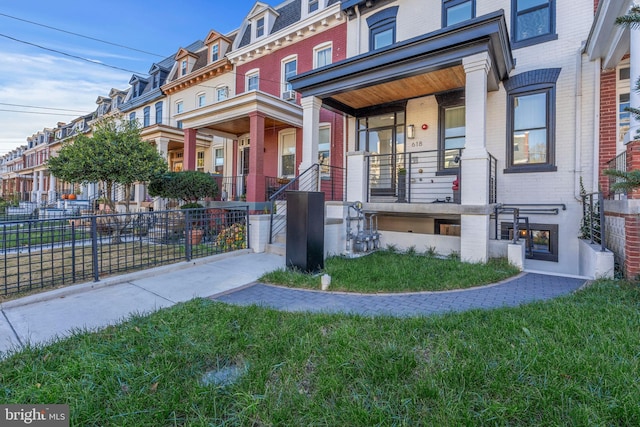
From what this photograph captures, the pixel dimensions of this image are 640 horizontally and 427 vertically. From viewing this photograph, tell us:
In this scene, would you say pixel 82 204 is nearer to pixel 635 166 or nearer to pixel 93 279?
pixel 93 279

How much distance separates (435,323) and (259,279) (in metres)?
2.91

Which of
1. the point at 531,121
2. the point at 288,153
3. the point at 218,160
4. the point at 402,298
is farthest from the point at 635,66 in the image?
the point at 218,160

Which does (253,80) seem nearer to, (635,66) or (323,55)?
(323,55)

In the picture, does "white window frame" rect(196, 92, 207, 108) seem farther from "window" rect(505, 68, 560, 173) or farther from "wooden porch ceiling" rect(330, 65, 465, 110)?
"window" rect(505, 68, 560, 173)

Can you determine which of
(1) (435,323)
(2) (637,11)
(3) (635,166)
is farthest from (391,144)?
(1) (435,323)

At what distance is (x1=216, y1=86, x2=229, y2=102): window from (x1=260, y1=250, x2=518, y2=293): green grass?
10.3 m

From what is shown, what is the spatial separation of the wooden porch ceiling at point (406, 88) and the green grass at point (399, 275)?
4099mm

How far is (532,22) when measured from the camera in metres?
7.20

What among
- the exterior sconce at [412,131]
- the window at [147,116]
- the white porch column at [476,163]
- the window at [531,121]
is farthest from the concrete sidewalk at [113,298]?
the window at [147,116]

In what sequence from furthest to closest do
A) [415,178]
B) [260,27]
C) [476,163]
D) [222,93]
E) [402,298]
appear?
[222,93], [260,27], [415,178], [476,163], [402,298]

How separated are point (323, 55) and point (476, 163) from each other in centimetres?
714

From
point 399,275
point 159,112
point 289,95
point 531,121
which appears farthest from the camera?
point 159,112

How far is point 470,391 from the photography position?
1.98m

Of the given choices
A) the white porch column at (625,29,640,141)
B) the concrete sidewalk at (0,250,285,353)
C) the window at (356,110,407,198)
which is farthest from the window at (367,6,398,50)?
the concrete sidewalk at (0,250,285,353)
